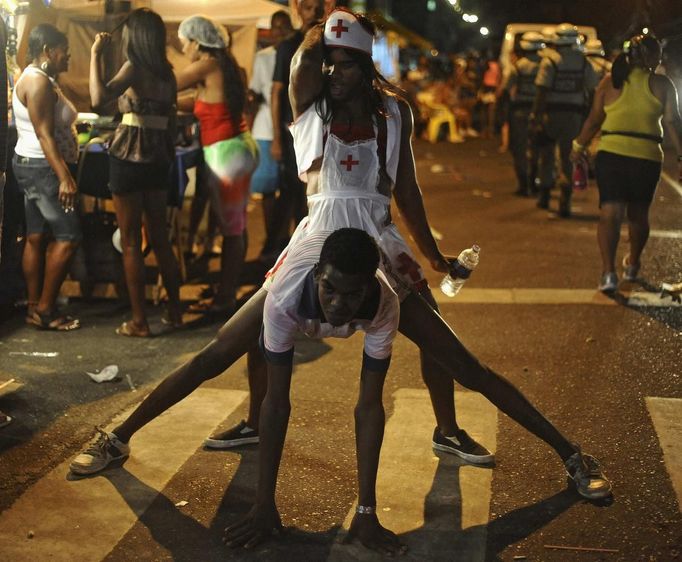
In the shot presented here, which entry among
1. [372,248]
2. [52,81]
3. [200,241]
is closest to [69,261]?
[52,81]

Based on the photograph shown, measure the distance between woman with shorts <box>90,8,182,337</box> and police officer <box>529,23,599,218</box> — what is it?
6152 mm

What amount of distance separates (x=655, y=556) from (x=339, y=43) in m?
2.31

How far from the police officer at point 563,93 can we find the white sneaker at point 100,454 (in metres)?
8.22

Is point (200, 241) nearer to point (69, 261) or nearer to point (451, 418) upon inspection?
point (69, 261)

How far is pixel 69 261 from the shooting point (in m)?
7.08

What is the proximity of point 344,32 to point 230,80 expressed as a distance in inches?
128

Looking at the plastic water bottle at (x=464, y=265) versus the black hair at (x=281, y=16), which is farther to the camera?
the black hair at (x=281, y=16)

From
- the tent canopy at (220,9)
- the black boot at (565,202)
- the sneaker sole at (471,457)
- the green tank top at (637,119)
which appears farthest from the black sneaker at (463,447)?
the black boot at (565,202)

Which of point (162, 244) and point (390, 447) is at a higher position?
point (162, 244)

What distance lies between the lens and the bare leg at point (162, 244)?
268 inches

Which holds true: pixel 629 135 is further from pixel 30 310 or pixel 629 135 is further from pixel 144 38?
pixel 30 310

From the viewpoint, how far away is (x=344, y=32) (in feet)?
13.9

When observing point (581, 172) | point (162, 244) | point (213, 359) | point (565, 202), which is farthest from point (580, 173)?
point (213, 359)

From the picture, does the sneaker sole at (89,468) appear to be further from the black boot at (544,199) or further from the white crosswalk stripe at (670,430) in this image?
the black boot at (544,199)
